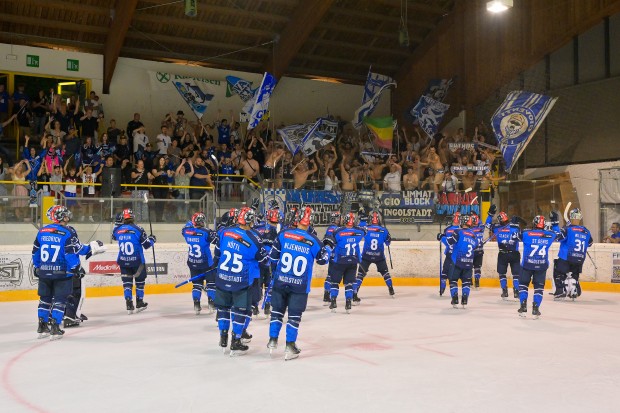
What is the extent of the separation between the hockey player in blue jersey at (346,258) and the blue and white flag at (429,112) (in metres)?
11.4

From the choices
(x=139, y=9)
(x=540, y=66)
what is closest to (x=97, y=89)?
(x=139, y=9)

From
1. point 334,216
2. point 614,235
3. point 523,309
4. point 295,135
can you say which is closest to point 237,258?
point 523,309

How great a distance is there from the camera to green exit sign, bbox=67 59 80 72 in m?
21.2

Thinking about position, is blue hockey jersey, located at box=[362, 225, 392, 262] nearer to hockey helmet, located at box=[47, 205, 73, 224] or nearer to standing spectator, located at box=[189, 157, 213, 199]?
standing spectator, located at box=[189, 157, 213, 199]

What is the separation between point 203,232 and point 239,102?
13575 millimetres

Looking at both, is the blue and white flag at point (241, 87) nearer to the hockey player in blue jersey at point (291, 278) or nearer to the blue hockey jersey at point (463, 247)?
the blue hockey jersey at point (463, 247)

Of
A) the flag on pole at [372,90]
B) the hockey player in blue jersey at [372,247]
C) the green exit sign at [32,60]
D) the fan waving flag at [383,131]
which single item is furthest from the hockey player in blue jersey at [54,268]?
the flag on pole at [372,90]

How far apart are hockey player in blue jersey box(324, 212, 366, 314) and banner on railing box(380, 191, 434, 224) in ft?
15.2

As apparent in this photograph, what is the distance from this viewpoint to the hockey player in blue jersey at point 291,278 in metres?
7.52

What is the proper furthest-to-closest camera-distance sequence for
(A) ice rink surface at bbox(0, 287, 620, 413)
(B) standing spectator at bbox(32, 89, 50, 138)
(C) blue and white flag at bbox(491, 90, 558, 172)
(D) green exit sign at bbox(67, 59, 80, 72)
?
(D) green exit sign at bbox(67, 59, 80, 72) < (C) blue and white flag at bbox(491, 90, 558, 172) < (B) standing spectator at bbox(32, 89, 50, 138) < (A) ice rink surface at bbox(0, 287, 620, 413)

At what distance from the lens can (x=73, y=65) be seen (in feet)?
69.6

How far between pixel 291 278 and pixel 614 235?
11.3 meters

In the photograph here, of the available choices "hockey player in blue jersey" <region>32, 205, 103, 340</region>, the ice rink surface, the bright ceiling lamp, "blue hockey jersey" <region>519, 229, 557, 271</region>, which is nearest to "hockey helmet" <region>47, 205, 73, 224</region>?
"hockey player in blue jersey" <region>32, 205, 103, 340</region>

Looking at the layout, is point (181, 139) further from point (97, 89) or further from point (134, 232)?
point (134, 232)
